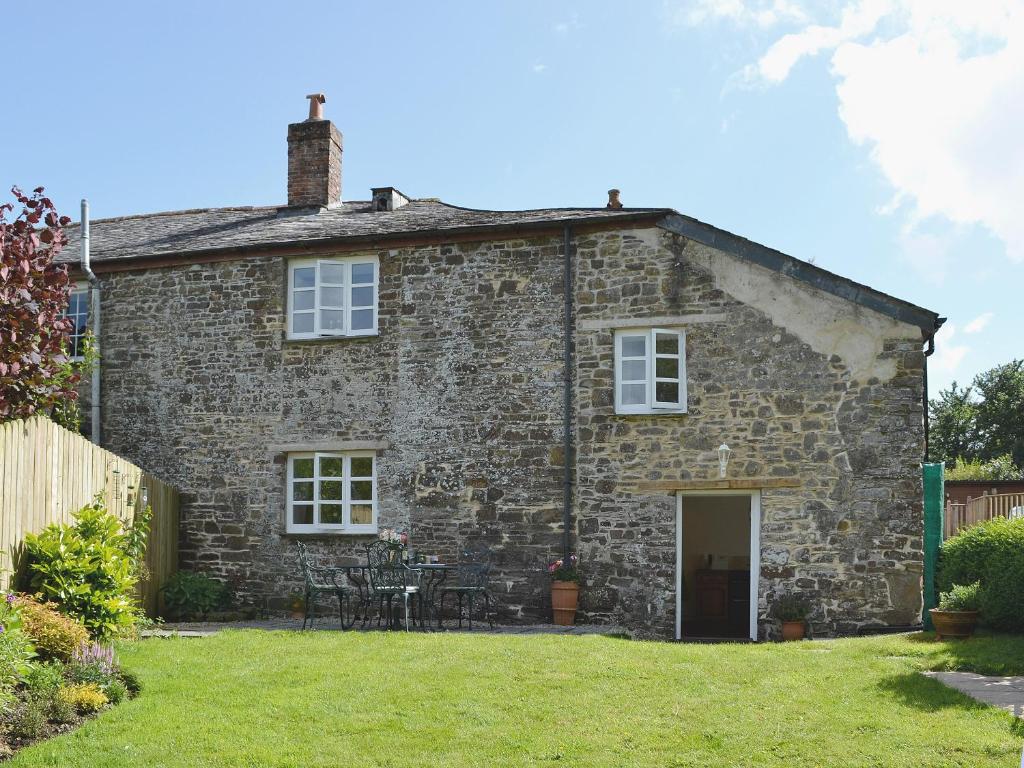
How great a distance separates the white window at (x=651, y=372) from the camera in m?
15.5

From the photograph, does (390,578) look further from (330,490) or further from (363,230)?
(363,230)

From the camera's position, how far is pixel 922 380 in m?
14.6

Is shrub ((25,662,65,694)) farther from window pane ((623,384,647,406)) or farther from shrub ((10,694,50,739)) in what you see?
window pane ((623,384,647,406))

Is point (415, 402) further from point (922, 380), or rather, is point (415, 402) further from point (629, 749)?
point (629, 749)

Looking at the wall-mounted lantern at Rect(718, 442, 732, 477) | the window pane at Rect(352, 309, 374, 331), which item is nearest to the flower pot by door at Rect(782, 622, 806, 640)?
the wall-mounted lantern at Rect(718, 442, 732, 477)

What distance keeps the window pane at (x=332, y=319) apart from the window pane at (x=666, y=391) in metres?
5.04

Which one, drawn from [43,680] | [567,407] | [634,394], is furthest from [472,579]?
[43,680]

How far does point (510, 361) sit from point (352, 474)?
118 inches

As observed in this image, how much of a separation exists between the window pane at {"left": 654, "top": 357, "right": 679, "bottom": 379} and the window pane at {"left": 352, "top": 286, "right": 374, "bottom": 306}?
4.64m

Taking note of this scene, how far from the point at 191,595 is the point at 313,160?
802 centimetres

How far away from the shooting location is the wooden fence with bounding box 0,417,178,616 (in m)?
11.7

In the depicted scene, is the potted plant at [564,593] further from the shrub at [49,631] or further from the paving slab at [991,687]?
the shrub at [49,631]

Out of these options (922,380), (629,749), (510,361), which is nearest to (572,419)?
(510,361)

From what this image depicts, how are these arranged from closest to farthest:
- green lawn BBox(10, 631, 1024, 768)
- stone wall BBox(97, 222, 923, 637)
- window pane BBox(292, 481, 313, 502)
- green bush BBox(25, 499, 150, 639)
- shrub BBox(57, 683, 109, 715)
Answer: green lawn BBox(10, 631, 1024, 768) < shrub BBox(57, 683, 109, 715) < green bush BBox(25, 499, 150, 639) < stone wall BBox(97, 222, 923, 637) < window pane BBox(292, 481, 313, 502)
